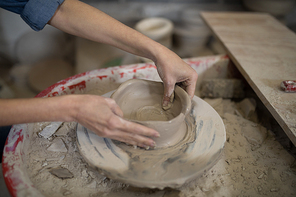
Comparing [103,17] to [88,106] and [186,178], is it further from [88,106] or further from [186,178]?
[186,178]

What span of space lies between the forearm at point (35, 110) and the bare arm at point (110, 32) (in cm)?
54

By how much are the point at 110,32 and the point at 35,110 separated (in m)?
0.63

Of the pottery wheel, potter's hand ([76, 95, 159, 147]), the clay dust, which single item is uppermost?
potter's hand ([76, 95, 159, 147])

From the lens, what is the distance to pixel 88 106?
0.93m

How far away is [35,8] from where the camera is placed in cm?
120

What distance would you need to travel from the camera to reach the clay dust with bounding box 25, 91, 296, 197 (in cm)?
110

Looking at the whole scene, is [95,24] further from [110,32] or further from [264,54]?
[264,54]

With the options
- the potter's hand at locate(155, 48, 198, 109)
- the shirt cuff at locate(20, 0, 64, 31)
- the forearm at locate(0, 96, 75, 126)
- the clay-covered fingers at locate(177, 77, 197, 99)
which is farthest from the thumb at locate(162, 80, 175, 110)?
the shirt cuff at locate(20, 0, 64, 31)

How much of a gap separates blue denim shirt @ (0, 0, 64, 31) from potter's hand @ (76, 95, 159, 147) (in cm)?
60

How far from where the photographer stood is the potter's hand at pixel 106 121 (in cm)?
92

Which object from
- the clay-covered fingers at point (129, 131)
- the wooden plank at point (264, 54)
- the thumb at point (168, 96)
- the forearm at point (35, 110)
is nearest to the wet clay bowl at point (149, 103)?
the thumb at point (168, 96)

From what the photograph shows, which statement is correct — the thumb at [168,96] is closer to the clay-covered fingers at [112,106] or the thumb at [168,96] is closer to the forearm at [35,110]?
the clay-covered fingers at [112,106]

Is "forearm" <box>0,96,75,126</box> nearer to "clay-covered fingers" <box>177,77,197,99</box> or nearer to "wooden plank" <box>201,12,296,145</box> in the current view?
"clay-covered fingers" <box>177,77,197,99</box>

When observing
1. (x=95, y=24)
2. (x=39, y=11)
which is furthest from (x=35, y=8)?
(x=95, y=24)
